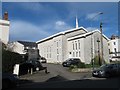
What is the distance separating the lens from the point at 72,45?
4994cm

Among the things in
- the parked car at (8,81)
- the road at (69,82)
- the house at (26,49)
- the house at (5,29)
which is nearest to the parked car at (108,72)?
the road at (69,82)

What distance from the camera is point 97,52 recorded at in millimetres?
48594

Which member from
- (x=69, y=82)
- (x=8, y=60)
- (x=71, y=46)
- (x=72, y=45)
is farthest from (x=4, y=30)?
(x=69, y=82)

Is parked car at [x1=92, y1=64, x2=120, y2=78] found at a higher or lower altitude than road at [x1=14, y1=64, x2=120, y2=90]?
higher

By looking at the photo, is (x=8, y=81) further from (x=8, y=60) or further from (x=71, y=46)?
(x=71, y=46)

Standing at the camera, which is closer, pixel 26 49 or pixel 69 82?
pixel 69 82

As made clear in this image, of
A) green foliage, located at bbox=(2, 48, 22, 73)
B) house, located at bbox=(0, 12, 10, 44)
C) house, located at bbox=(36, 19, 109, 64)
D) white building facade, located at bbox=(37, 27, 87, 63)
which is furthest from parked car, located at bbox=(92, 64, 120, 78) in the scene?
house, located at bbox=(0, 12, 10, 44)

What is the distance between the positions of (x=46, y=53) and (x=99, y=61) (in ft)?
56.5

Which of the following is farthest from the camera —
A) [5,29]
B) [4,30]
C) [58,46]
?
[5,29]

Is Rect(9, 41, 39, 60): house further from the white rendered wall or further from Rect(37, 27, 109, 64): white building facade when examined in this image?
the white rendered wall

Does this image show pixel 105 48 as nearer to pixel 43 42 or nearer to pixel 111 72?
pixel 43 42

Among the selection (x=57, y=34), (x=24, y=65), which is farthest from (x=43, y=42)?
(x=24, y=65)

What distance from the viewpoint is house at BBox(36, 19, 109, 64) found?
154 feet

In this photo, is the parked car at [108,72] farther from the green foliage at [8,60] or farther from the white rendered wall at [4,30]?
the white rendered wall at [4,30]
